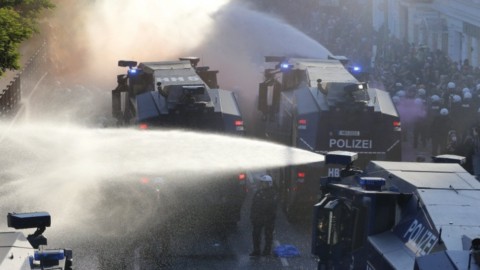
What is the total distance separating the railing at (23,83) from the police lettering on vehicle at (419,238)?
57.7 feet

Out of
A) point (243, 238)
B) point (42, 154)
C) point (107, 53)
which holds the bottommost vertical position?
point (243, 238)

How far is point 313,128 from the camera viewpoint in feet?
66.0

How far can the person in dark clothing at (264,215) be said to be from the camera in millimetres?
18750

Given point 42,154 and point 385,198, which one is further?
point 42,154

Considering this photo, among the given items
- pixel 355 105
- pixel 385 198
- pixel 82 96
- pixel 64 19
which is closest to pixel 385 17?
pixel 64 19

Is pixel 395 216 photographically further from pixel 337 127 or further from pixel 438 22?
pixel 438 22

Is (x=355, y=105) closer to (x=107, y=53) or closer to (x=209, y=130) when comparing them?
(x=209, y=130)

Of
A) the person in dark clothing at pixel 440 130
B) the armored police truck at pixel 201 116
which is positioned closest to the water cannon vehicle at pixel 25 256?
the armored police truck at pixel 201 116

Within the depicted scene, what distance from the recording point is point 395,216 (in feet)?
37.6

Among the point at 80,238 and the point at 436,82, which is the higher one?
the point at 436,82

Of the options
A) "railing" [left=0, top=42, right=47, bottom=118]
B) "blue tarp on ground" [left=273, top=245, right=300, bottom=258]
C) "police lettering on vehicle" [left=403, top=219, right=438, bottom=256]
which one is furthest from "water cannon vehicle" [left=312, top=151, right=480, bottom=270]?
"railing" [left=0, top=42, right=47, bottom=118]

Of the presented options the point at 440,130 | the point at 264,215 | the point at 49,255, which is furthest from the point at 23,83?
the point at 49,255

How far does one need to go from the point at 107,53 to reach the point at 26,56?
514 cm

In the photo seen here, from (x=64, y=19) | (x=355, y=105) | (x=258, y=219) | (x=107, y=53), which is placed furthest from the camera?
(x=64, y=19)
